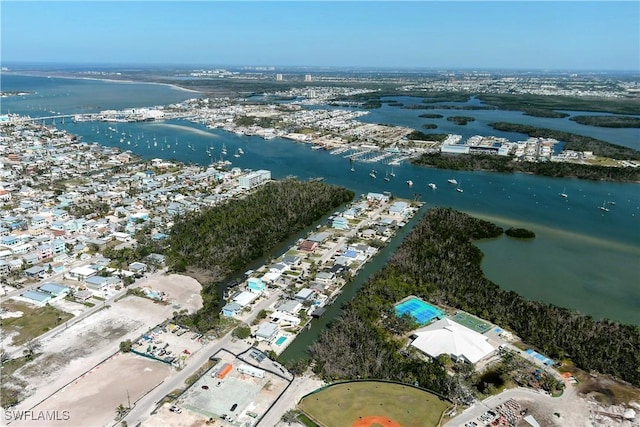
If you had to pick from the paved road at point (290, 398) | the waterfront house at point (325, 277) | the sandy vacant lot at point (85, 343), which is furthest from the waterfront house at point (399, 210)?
the paved road at point (290, 398)

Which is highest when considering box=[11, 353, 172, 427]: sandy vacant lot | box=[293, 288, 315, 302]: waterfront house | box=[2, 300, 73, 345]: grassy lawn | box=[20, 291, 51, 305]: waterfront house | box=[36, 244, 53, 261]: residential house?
box=[36, 244, 53, 261]: residential house

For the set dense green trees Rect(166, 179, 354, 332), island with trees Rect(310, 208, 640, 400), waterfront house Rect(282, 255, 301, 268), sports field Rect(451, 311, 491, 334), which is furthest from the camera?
waterfront house Rect(282, 255, 301, 268)

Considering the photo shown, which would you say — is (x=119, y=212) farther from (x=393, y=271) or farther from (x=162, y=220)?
(x=393, y=271)

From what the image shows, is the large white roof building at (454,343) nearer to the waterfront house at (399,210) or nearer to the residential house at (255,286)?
the residential house at (255,286)

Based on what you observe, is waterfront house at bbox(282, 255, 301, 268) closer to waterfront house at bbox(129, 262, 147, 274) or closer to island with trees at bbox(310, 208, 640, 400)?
island with trees at bbox(310, 208, 640, 400)

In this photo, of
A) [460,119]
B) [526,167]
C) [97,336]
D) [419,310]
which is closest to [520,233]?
[419,310]

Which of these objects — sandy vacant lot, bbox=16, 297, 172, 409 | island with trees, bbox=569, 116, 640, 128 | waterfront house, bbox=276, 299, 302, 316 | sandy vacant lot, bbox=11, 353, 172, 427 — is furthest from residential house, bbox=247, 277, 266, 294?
island with trees, bbox=569, 116, 640, 128

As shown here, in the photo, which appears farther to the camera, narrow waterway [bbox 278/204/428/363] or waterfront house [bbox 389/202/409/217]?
waterfront house [bbox 389/202/409/217]
